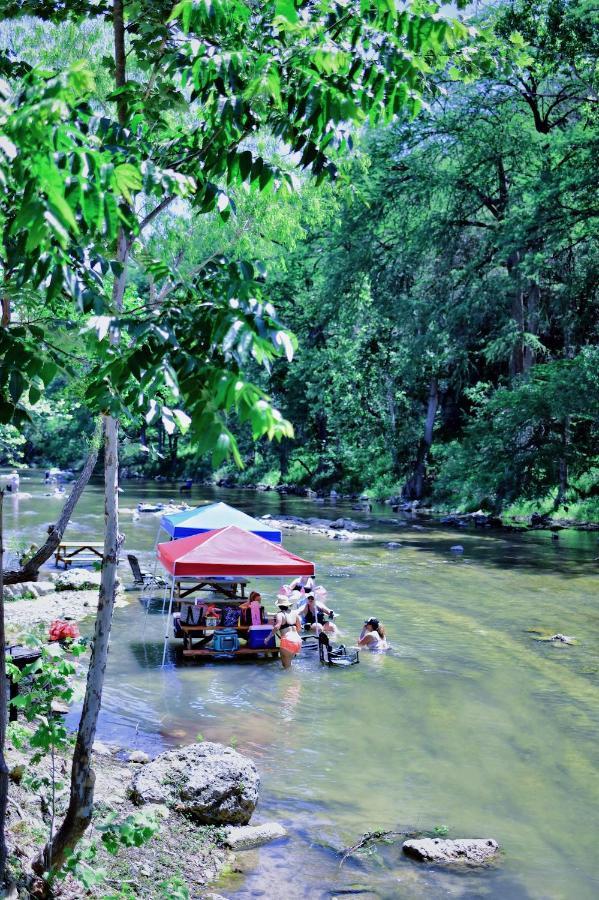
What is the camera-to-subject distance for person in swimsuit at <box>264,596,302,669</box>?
48.3 feet

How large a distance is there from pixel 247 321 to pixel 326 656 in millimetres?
12115

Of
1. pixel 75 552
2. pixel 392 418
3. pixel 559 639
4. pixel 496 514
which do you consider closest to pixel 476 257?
pixel 496 514

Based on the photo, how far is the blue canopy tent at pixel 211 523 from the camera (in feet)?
58.9

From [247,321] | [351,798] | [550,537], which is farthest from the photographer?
[550,537]

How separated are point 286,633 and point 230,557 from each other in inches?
68.3

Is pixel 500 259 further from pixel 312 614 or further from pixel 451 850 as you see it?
pixel 451 850

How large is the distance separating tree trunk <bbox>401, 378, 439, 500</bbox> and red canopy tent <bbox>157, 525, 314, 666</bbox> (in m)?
32.2

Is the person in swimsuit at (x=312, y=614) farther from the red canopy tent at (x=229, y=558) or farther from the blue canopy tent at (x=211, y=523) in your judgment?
the red canopy tent at (x=229, y=558)

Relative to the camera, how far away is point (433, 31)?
5023mm

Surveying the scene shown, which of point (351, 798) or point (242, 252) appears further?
point (242, 252)

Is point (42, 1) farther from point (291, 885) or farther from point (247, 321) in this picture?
point (291, 885)

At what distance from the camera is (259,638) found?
15.3m

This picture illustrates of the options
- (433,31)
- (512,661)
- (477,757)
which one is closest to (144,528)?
(512,661)

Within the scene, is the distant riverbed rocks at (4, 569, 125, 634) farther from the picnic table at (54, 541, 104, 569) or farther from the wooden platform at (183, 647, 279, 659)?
the wooden platform at (183, 647, 279, 659)
